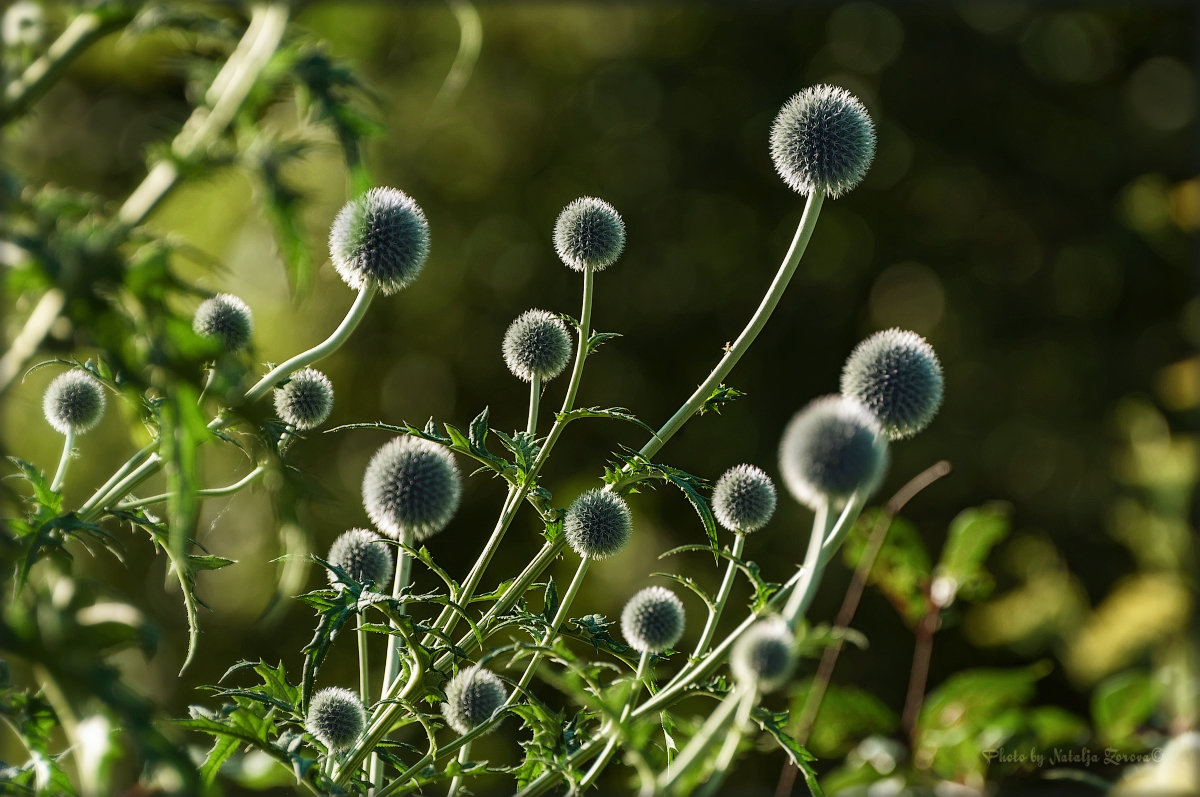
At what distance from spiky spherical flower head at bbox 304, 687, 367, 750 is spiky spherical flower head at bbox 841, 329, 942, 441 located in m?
0.71

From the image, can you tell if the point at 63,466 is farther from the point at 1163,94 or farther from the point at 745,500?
the point at 1163,94

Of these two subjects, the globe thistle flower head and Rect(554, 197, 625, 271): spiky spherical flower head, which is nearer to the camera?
the globe thistle flower head

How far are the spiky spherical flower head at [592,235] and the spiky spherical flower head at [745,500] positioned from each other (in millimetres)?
372

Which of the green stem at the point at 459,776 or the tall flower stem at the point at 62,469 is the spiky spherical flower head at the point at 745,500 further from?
the tall flower stem at the point at 62,469

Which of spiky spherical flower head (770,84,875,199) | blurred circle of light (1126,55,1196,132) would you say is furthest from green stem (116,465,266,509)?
blurred circle of light (1126,55,1196,132)

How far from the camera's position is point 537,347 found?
1.54 m

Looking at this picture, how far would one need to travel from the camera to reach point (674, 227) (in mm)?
5957

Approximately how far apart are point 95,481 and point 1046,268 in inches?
226

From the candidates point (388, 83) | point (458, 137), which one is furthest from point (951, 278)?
point (388, 83)

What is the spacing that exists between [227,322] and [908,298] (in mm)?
5437

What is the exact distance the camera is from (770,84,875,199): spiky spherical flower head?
1435 millimetres

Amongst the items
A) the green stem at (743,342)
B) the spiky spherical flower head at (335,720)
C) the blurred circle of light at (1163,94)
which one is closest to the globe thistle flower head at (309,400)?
the spiky spherical flower head at (335,720)

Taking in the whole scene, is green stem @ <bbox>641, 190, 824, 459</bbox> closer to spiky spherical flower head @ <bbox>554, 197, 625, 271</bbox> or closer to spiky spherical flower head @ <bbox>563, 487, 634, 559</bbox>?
spiky spherical flower head @ <bbox>563, 487, 634, 559</bbox>

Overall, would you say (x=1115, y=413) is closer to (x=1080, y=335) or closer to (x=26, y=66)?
(x=1080, y=335)
